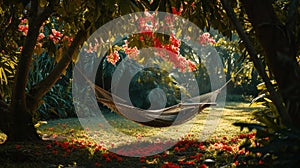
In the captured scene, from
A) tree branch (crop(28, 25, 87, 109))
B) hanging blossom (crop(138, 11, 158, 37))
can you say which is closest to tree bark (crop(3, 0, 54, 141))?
tree branch (crop(28, 25, 87, 109))

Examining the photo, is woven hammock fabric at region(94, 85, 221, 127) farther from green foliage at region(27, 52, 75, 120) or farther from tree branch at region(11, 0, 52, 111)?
green foliage at region(27, 52, 75, 120)

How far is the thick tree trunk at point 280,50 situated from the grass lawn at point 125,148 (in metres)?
0.53

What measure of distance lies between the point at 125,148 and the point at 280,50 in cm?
367

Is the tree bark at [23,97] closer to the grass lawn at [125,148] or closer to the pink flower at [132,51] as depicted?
the grass lawn at [125,148]

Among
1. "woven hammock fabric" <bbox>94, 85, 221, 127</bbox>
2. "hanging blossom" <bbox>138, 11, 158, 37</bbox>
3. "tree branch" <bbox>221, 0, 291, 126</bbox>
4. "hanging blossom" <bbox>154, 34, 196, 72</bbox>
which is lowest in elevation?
"woven hammock fabric" <bbox>94, 85, 221, 127</bbox>

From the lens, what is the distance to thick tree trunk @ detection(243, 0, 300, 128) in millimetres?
1280

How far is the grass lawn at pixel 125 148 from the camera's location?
3600 mm

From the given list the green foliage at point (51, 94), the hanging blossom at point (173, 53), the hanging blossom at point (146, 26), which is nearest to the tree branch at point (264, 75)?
the hanging blossom at point (146, 26)

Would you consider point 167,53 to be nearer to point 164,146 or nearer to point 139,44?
point 164,146

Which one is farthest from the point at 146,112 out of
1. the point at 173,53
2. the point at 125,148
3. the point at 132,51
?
the point at 173,53

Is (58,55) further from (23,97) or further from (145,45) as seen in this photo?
(145,45)

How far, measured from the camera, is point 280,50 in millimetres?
1324

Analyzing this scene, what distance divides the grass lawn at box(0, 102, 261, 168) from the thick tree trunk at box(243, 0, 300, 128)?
528 mm

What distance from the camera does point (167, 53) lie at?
666cm
